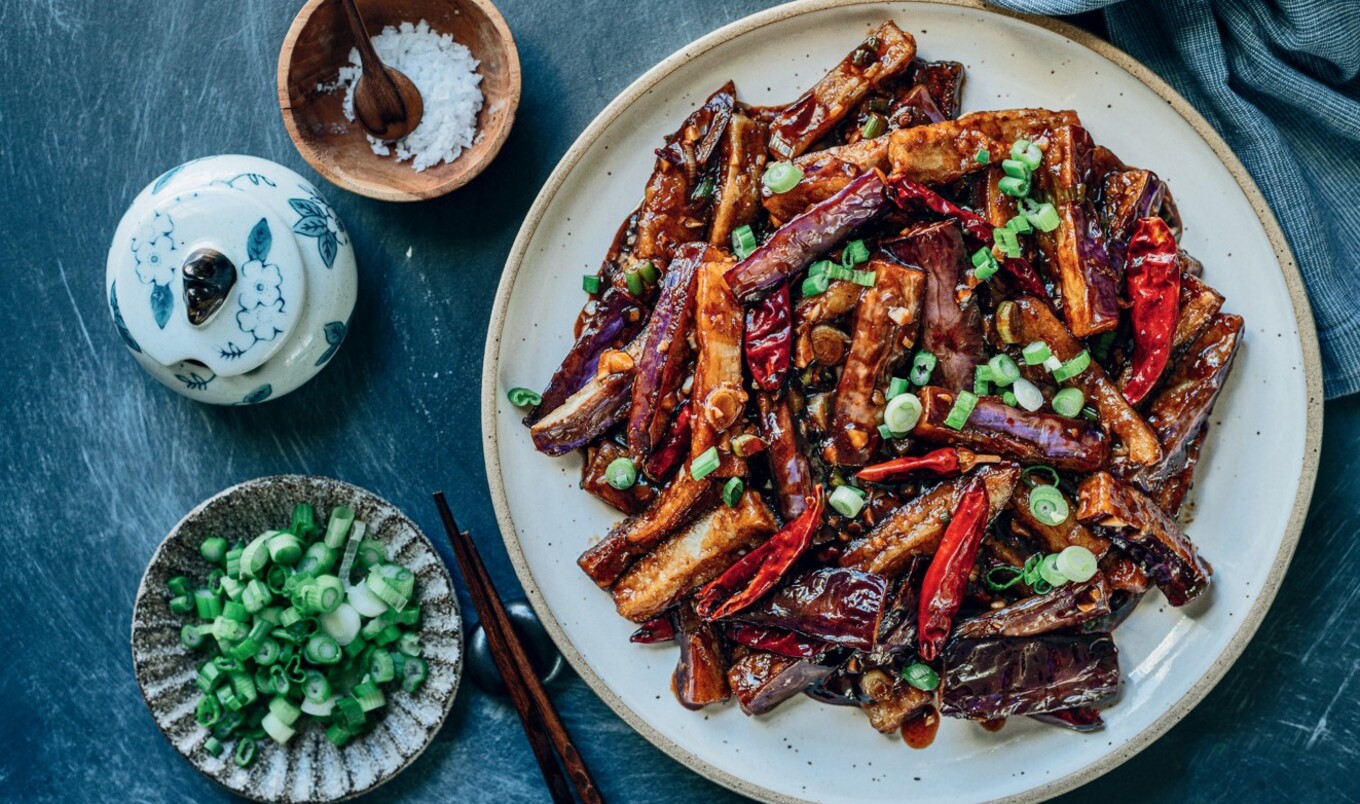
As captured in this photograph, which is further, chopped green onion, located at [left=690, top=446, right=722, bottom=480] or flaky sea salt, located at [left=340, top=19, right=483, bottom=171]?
flaky sea salt, located at [left=340, top=19, right=483, bottom=171]

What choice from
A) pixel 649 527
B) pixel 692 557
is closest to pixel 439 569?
pixel 649 527

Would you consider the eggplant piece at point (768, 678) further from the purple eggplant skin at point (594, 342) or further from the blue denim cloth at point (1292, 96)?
the blue denim cloth at point (1292, 96)

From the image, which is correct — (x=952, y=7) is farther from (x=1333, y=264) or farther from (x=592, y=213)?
(x=1333, y=264)

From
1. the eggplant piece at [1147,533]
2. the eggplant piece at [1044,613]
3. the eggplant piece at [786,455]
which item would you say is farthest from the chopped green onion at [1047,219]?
the eggplant piece at [1044,613]

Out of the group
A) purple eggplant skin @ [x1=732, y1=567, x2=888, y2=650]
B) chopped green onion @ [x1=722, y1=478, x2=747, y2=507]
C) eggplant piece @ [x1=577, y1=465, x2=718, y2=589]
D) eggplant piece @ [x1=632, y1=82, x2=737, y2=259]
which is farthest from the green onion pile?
eggplant piece @ [x1=632, y1=82, x2=737, y2=259]

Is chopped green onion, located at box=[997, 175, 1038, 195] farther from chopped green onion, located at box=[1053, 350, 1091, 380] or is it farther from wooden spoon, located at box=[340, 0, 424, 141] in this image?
wooden spoon, located at box=[340, 0, 424, 141]

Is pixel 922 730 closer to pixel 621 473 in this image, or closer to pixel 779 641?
pixel 779 641
